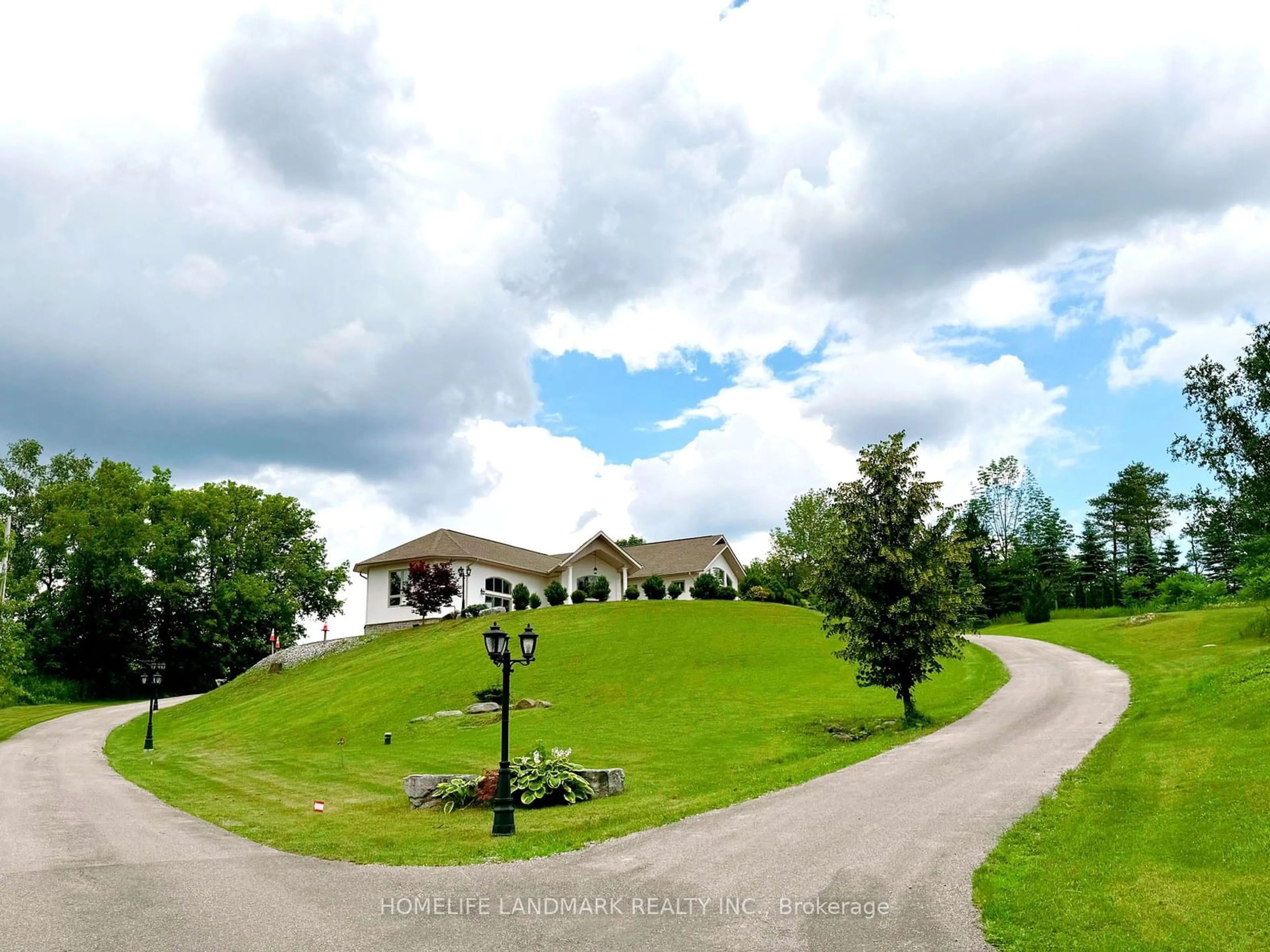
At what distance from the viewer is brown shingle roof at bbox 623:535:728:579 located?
65312mm

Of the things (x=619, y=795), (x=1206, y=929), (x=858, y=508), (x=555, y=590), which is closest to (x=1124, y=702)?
(x=858, y=508)

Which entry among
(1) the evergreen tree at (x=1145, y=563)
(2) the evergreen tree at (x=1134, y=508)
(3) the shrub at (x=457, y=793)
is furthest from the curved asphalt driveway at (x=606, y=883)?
(2) the evergreen tree at (x=1134, y=508)

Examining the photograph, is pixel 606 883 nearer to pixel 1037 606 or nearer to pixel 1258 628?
pixel 1258 628

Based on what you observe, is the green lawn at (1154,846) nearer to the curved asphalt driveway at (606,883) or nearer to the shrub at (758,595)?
the curved asphalt driveway at (606,883)

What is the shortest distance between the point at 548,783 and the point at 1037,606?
58.0 m

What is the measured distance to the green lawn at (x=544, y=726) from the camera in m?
14.8

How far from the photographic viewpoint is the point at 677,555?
6744 centimetres

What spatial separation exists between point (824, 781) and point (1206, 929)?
8.85 m

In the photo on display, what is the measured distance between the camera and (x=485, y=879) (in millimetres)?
10141

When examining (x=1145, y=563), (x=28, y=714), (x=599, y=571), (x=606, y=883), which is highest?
(x=599, y=571)

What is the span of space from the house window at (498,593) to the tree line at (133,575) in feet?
61.7

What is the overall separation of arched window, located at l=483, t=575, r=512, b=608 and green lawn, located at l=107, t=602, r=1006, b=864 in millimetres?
7320

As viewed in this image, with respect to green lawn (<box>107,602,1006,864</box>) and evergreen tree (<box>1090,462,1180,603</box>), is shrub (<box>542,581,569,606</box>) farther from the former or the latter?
evergreen tree (<box>1090,462,1180,603</box>)

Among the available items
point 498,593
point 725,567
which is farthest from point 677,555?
point 498,593
